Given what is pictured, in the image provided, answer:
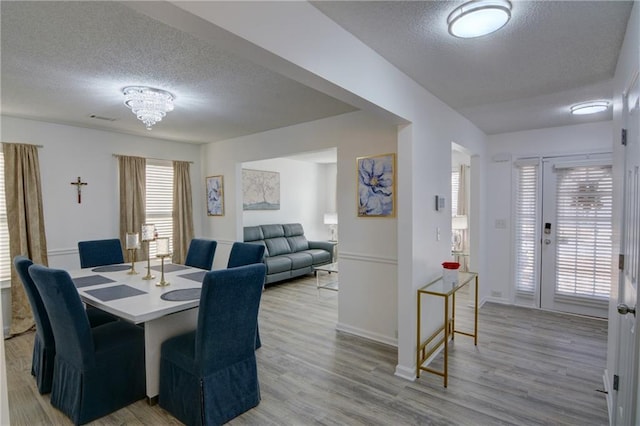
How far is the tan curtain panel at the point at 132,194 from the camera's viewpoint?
4680 millimetres

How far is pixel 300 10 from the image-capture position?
170 cm

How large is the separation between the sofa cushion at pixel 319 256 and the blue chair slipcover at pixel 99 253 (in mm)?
3373

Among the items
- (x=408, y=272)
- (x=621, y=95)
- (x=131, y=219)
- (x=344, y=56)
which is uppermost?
(x=344, y=56)

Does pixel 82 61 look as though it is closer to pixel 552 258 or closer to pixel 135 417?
pixel 135 417

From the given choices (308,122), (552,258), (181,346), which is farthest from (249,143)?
(552,258)

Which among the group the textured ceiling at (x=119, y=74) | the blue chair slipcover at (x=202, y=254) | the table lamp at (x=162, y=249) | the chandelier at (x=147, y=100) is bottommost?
the blue chair slipcover at (x=202, y=254)

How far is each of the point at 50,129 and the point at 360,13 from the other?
421 cm

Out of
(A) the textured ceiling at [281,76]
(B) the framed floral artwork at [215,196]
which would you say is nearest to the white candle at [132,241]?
(A) the textured ceiling at [281,76]

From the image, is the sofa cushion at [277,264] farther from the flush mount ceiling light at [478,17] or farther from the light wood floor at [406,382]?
the flush mount ceiling light at [478,17]

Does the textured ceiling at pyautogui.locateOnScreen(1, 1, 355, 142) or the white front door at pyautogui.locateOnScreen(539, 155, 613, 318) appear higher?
the textured ceiling at pyautogui.locateOnScreen(1, 1, 355, 142)

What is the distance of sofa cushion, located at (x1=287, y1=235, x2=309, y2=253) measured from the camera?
6691 millimetres

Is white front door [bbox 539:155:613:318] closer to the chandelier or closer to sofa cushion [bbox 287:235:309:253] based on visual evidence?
sofa cushion [bbox 287:235:309:253]

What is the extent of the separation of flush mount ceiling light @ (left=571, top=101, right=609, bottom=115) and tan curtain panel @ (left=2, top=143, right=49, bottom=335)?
19.6ft

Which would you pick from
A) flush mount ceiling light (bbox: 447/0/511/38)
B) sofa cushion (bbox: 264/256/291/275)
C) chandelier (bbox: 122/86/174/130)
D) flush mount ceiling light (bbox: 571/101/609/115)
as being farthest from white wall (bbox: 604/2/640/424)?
sofa cushion (bbox: 264/256/291/275)
